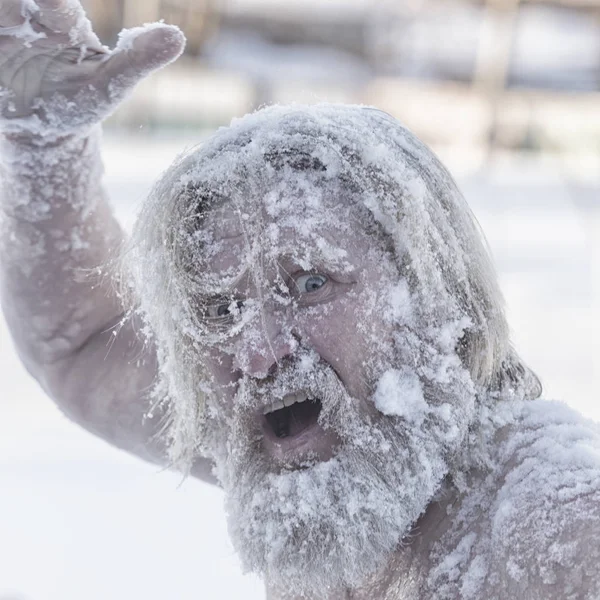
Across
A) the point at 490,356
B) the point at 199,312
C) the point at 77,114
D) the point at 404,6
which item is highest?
the point at 404,6

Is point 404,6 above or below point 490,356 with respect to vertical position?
above

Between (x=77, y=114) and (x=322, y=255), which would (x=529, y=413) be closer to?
(x=322, y=255)

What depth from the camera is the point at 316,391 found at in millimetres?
1199

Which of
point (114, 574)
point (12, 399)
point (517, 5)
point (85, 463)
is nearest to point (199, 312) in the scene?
point (114, 574)

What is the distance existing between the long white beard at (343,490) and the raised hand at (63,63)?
538mm

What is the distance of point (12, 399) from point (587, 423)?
4164 mm

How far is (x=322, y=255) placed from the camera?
124cm

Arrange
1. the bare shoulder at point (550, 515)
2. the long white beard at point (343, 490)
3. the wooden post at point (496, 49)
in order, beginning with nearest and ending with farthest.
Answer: the bare shoulder at point (550, 515)
the long white beard at point (343, 490)
the wooden post at point (496, 49)

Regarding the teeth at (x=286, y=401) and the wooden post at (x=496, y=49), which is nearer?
the teeth at (x=286, y=401)

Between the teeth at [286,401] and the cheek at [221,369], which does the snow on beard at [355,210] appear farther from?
the teeth at [286,401]

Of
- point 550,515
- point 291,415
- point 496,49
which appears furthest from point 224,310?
point 496,49

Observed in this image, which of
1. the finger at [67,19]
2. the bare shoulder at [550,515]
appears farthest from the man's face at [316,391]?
the finger at [67,19]

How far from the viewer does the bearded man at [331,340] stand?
1.17 metres

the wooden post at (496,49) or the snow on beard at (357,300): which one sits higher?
the wooden post at (496,49)
